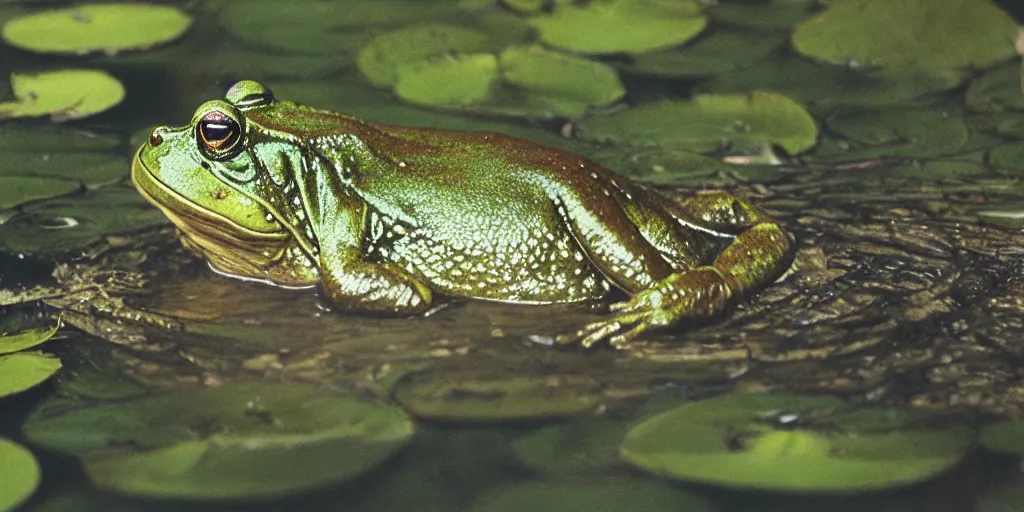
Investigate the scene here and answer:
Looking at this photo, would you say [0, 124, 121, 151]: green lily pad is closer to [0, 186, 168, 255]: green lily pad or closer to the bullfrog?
[0, 186, 168, 255]: green lily pad

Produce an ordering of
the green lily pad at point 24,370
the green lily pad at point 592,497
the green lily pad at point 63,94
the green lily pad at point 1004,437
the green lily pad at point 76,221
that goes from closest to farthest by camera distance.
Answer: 1. the green lily pad at point 592,497
2. the green lily pad at point 1004,437
3. the green lily pad at point 24,370
4. the green lily pad at point 76,221
5. the green lily pad at point 63,94

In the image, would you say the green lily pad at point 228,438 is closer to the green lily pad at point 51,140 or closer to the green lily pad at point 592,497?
the green lily pad at point 592,497

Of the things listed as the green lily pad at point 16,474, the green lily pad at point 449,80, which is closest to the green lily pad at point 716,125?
the green lily pad at point 449,80

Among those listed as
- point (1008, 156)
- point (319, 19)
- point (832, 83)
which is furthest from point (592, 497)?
point (319, 19)

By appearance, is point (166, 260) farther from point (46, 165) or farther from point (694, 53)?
point (694, 53)

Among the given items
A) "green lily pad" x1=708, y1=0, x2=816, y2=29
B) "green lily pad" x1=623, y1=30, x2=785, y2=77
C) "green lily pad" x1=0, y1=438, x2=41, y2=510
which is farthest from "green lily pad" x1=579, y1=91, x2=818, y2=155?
"green lily pad" x1=0, y1=438, x2=41, y2=510

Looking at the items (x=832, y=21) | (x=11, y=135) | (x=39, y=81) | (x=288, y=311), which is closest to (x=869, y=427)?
(x=288, y=311)
